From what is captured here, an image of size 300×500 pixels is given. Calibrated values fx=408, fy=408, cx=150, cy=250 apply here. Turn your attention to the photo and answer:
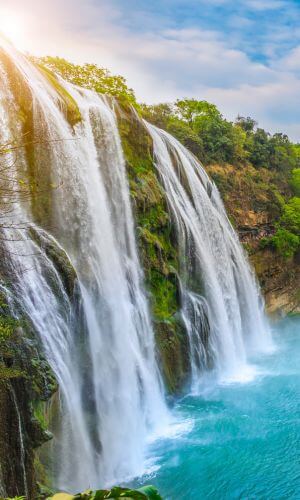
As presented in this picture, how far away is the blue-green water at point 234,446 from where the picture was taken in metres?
7.82

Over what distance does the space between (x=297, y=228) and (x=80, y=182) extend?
1758cm

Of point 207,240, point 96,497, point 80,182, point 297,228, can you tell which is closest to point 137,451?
point 80,182

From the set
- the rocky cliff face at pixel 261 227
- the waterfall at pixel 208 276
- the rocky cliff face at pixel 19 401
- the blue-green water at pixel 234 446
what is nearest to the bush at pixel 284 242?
the rocky cliff face at pixel 261 227

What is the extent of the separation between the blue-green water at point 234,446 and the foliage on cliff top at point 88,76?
50.7ft

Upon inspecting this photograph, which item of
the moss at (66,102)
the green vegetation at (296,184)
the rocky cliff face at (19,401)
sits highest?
the green vegetation at (296,184)

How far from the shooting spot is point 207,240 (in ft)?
53.8

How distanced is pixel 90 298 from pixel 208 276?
22.2 ft

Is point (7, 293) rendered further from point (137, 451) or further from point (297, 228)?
point (297, 228)

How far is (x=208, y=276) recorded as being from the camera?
49.8 ft

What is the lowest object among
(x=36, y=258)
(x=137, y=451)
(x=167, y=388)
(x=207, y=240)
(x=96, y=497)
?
(x=137, y=451)

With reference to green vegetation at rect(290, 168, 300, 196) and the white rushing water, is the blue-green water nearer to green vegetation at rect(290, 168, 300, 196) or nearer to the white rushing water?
the white rushing water

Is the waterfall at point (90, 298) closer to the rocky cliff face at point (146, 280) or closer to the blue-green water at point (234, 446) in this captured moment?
the rocky cliff face at point (146, 280)

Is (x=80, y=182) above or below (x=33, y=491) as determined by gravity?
above

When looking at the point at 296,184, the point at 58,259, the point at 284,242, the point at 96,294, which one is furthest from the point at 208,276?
the point at 296,184
